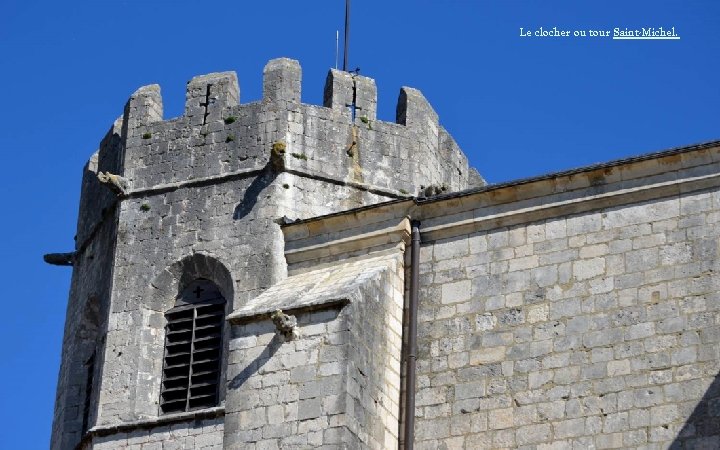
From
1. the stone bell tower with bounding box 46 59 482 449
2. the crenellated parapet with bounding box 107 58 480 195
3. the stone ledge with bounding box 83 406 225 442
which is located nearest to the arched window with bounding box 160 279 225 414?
the stone bell tower with bounding box 46 59 482 449

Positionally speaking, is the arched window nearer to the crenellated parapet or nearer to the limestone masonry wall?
the crenellated parapet

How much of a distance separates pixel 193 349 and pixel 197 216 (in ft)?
5.22

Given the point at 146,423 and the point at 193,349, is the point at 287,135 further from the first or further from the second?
the point at 146,423

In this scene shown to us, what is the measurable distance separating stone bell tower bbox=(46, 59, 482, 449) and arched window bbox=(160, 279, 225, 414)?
0.05ft

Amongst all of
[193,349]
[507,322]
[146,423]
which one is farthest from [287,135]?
[507,322]

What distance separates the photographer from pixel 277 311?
17.6m

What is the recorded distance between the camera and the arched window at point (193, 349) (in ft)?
73.6

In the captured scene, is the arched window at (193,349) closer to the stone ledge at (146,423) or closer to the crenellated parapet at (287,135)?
the stone ledge at (146,423)

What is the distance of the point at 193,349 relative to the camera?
22781mm

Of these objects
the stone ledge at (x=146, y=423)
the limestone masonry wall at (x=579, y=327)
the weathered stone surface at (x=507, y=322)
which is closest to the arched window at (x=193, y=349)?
the stone ledge at (x=146, y=423)

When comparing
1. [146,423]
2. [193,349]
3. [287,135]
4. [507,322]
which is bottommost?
[507,322]

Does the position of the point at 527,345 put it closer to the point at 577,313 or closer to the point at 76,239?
the point at 577,313

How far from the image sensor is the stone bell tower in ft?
73.9

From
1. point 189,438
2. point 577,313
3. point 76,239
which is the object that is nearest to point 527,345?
point 577,313
